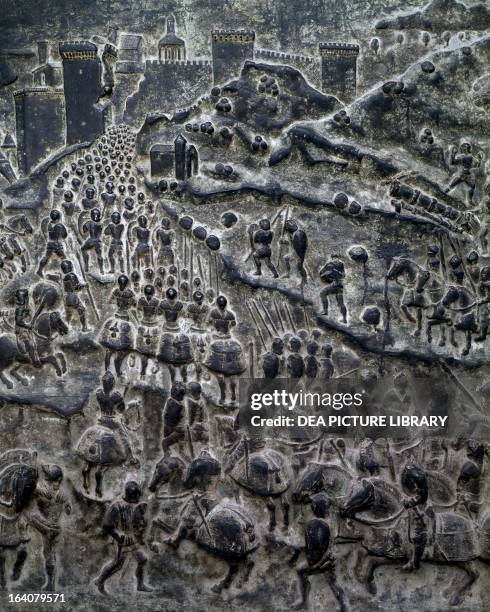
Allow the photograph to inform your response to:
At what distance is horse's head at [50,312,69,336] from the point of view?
7398 millimetres

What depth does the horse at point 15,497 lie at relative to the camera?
7297 millimetres

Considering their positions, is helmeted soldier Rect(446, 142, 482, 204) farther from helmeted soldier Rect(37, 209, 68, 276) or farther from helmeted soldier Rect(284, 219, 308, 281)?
helmeted soldier Rect(37, 209, 68, 276)

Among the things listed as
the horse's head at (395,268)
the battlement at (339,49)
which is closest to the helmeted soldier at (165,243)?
the horse's head at (395,268)

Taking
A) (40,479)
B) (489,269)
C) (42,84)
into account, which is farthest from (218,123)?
(40,479)

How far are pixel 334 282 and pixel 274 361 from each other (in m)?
0.77

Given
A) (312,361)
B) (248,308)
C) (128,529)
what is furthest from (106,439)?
(312,361)

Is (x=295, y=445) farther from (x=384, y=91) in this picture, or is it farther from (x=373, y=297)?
(x=384, y=91)

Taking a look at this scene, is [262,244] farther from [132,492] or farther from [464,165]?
[132,492]

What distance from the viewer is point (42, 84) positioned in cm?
756

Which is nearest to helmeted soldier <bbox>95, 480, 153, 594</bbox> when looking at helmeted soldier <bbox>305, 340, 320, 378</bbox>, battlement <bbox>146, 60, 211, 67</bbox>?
helmeted soldier <bbox>305, 340, 320, 378</bbox>

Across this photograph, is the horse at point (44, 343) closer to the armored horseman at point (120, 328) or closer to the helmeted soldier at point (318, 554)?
the armored horseman at point (120, 328)

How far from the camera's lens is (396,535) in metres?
7.10

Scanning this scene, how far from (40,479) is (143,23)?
3.72 m

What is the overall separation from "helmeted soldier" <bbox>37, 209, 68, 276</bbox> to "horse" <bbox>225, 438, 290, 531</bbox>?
2.09m
